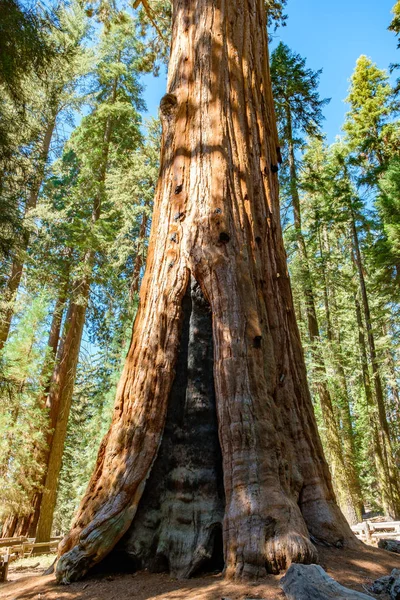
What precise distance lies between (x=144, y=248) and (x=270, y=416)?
11411mm

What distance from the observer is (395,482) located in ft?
44.9

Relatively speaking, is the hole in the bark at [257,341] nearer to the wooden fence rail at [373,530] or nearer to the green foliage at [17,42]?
the green foliage at [17,42]

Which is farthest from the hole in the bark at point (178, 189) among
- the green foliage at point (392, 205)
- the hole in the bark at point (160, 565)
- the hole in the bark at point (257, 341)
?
the green foliage at point (392, 205)

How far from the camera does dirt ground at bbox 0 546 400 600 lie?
8.71ft

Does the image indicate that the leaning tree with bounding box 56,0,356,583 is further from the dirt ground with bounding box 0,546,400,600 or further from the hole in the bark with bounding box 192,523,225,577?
the dirt ground with bounding box 0,546,400,600

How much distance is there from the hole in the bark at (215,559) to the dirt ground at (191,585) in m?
0.13

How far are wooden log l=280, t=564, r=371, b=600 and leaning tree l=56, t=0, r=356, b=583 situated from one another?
1.35 feet

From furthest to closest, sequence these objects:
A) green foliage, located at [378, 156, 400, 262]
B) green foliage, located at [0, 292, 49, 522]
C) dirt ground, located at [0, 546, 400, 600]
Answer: green foliage, located at [378, 156, 400, 262], green foliage, located at [0, 292, 49, 522], dirt ground, located at [0, 546, 400, 600]

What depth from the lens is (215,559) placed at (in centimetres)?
330

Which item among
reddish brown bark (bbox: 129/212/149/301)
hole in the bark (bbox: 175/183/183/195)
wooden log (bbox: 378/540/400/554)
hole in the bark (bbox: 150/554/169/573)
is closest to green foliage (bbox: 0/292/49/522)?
reddish brown bark (bbox: 129/212/149/301)

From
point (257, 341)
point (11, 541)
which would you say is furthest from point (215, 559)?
point (11, 541)

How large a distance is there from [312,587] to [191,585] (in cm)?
103

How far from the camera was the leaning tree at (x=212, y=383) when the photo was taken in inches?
129

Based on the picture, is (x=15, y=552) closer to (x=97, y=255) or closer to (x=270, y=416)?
(x=97, y=255)
